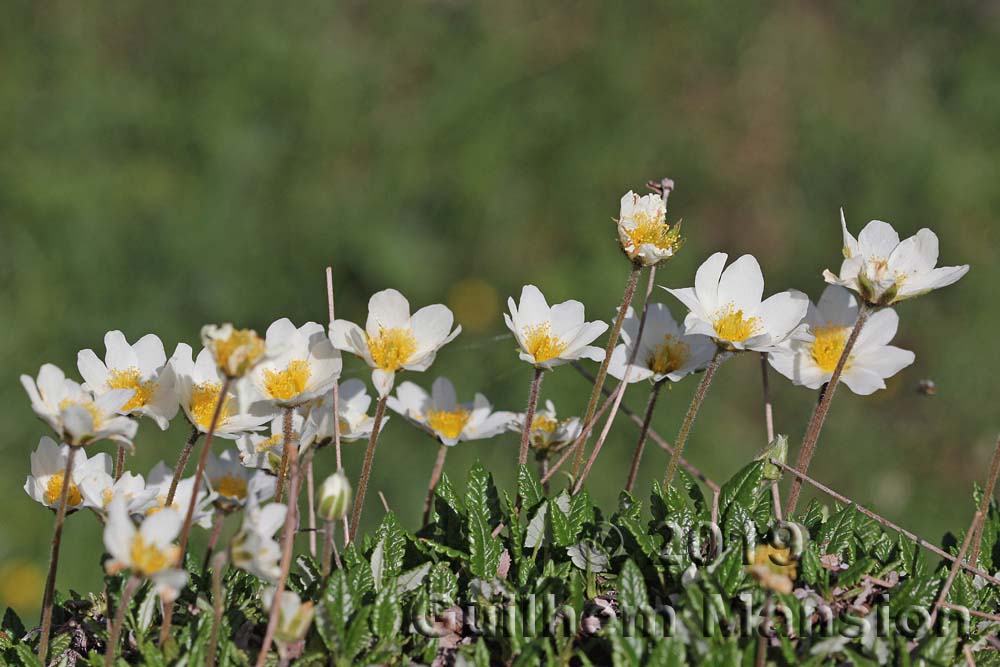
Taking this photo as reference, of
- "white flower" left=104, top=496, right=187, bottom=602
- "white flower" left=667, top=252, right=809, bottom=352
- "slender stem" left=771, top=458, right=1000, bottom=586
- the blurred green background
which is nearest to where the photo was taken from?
"white flower" left=104, top=496, right=187, bottom=602

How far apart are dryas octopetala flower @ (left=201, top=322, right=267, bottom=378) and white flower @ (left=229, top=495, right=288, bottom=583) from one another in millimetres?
184

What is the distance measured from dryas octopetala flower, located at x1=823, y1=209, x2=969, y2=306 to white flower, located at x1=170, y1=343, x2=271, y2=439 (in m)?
0.97

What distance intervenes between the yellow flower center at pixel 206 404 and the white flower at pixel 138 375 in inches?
1.3

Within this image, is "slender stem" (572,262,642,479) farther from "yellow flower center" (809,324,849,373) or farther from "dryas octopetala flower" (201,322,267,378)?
"dryas octopetala flower" (201,322,267,378)

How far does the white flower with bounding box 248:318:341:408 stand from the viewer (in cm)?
180

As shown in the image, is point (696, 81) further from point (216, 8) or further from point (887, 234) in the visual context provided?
point (887, 234)

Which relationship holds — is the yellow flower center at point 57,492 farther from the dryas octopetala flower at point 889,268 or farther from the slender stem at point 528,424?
the dryas octopetala flower at point 889,268

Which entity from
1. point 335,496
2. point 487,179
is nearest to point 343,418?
point 335,496

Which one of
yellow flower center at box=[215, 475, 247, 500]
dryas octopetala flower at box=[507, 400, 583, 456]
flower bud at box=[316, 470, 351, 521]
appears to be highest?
dryas octopetala flower at box=[507, 400, 583, 456]

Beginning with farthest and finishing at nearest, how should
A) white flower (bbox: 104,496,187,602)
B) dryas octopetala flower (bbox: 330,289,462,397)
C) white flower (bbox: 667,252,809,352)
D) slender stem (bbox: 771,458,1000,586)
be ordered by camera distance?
1. white flower (bbox: 667,252,809,352)
2. dryas octopetala flower (bbox: 330,289,462,397)
3. slender stem (bbox: 771,458,1000,586)
4. white flower (bbox: 104,496,187,602)

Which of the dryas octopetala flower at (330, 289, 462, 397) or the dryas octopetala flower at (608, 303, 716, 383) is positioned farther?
the dryas octopetala flower at (608, 303, 716, 383)

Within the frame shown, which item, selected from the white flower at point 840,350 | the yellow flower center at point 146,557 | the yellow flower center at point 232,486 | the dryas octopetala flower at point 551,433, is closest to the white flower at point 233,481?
the yellow flower center at point 232,486

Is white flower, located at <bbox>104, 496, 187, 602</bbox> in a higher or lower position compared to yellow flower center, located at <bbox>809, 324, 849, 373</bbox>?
lower

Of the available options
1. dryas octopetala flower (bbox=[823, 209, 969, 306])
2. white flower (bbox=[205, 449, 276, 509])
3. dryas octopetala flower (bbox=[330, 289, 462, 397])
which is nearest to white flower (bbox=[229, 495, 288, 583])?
white flower (bbox=[205, 449, 276, 509])
